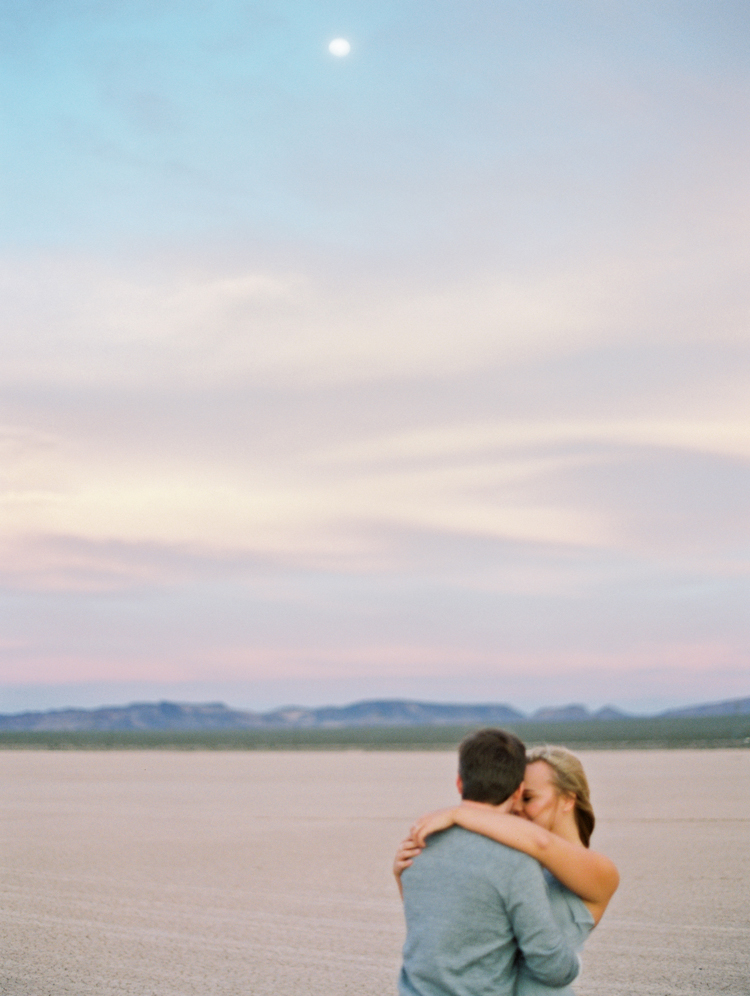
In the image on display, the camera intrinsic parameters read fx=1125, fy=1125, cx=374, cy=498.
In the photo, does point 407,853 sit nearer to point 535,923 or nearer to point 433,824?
point 433,824

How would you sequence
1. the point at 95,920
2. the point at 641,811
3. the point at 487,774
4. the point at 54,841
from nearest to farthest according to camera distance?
the point at 487,774, the point at 95,920, the point at 54,841, the point at 641,811

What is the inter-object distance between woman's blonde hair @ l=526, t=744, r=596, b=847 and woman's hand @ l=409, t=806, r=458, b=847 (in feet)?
1.07

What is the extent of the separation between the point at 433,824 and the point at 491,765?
0.22m

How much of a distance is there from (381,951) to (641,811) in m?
11.6

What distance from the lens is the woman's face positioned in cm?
305

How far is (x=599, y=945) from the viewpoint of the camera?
8.17 metres

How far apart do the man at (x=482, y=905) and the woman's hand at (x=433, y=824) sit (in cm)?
2

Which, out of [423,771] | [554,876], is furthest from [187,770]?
[554,876]

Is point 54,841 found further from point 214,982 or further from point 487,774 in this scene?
point 487,774

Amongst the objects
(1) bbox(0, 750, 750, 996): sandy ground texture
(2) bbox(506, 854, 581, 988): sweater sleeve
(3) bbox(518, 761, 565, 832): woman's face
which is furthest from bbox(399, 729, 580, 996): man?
(1) bbox(0, 750, 750, 996): sandy ground texture

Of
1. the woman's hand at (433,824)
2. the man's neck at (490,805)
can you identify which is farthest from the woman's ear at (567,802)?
the woman's hand at (433,824)

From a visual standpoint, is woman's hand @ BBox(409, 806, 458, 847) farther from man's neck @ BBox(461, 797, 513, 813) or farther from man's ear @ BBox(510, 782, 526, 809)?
man's ear @ BBox(510, 782, 526, 809)

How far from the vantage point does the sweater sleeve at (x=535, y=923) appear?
280 centimetres

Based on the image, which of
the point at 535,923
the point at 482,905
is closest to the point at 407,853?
the point at 482,905
